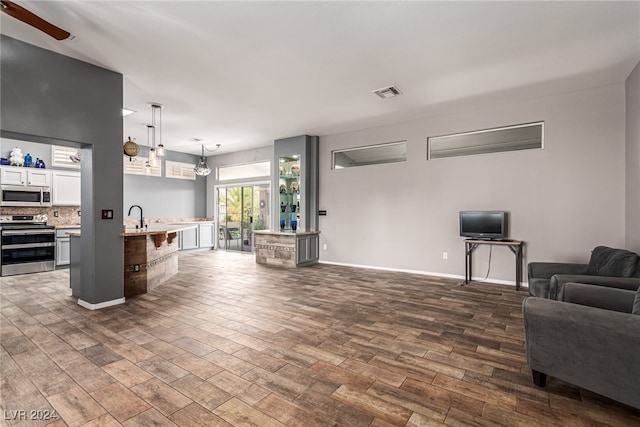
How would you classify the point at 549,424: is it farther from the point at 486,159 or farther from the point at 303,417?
the point at 486,159

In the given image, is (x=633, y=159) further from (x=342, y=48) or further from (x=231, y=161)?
(x=231, y=161)

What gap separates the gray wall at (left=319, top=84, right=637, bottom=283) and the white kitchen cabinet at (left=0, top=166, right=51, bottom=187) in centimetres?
596

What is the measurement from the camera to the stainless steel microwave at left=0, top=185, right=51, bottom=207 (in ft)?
18.7

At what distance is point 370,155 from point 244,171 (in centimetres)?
431

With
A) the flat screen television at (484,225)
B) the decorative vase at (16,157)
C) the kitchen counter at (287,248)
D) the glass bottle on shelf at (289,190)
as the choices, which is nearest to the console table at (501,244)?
the flat screen television at (484,225)

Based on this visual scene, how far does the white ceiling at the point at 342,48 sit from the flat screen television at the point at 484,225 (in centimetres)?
184

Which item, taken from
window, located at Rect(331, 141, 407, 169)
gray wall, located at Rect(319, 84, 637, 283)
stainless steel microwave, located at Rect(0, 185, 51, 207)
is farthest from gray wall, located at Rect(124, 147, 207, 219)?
window, located at Rect(331, 141, 407, 169)

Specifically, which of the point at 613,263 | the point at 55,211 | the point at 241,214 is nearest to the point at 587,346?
the point at 613,263

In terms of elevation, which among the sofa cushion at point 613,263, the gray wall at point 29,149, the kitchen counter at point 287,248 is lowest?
the kitchen counter at point 287,248

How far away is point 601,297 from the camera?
2.33 m

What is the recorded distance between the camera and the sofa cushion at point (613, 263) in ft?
9.53

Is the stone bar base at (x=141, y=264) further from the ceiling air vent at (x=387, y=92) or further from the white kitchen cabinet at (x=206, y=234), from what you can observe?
the white kitchen cabinet at (x=206, y=234)

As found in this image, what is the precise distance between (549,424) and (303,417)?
1.40 metres

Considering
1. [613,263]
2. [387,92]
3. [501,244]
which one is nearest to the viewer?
[613,263]
